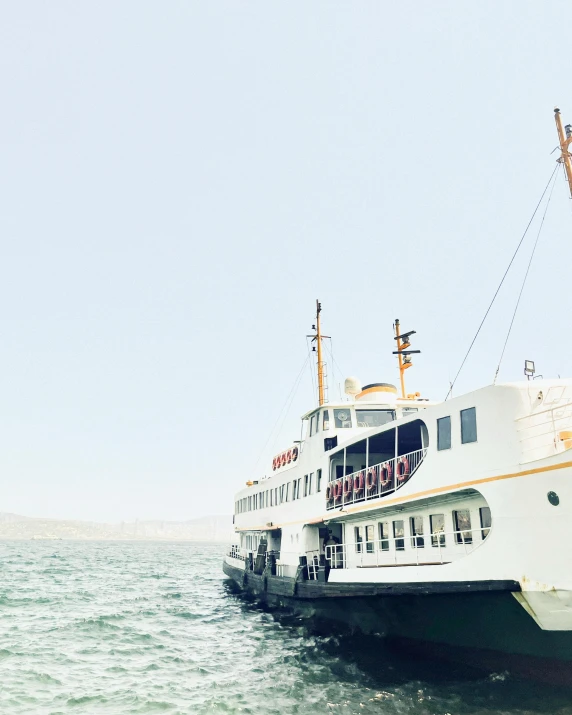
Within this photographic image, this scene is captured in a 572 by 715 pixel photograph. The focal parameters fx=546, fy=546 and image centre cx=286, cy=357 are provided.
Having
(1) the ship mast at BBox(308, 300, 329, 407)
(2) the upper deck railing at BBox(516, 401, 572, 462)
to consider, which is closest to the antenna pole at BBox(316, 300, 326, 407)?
(1) the ship mast at BBox(308, 300, 329, 407)

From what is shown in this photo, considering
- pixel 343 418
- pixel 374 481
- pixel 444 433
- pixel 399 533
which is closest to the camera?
pixel 444 433

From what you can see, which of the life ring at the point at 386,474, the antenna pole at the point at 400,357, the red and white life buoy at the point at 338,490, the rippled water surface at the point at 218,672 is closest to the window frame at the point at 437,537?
the life ring at the point at 386,474

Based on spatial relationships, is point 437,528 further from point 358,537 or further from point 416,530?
point 358,537

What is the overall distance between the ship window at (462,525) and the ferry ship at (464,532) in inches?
1.0

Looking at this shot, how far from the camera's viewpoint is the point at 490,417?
1195cm

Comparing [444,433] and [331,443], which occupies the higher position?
[331,443]

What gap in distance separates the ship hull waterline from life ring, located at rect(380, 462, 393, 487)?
2.78m

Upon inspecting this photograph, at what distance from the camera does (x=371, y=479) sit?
1650cm

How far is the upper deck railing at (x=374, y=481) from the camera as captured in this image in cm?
1461

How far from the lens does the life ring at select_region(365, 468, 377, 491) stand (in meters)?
15.9

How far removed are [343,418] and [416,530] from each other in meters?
6.69

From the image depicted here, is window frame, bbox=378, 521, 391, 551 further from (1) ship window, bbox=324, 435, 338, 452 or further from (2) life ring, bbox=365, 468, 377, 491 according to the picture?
(1) ship window, bbox=324, 435, 338, 452

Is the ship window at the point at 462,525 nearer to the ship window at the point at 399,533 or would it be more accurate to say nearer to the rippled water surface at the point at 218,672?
the ship window at the point at 399,533

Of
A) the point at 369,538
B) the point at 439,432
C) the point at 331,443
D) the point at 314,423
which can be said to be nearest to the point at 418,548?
the point at 369,538
